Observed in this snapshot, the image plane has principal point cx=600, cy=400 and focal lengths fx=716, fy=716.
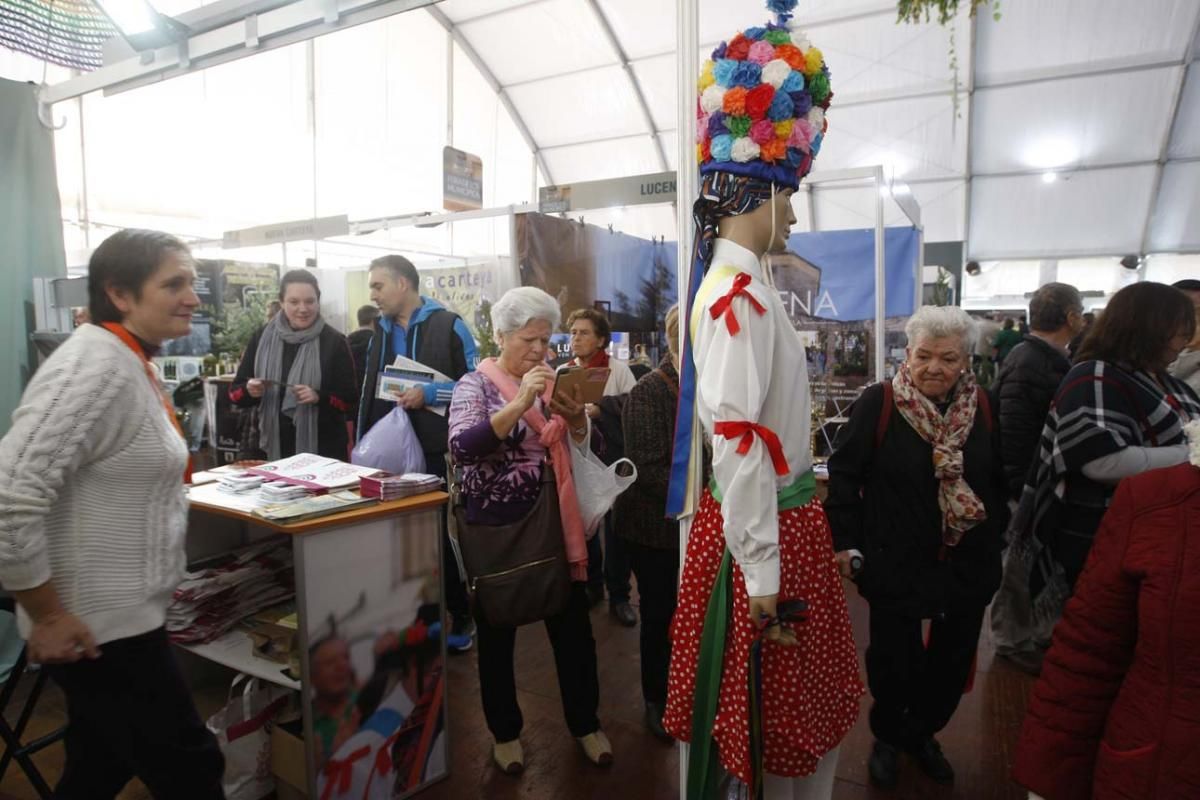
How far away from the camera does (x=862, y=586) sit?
2139 mm

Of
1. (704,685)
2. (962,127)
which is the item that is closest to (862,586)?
(704,685)

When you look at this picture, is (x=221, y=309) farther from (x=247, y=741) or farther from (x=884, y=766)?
(x=884, y=766)

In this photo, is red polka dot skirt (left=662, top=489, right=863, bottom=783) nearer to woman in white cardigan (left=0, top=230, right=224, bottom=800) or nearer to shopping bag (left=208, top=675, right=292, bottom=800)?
woman in white cardigan (left=0, top=230, right=224, bottom=800)

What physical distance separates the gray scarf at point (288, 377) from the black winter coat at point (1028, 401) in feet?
9.84

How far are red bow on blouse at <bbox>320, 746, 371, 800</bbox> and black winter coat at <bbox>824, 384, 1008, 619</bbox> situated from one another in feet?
4.96

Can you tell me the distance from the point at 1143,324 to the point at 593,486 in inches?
69.9

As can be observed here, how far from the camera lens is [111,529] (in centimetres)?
141

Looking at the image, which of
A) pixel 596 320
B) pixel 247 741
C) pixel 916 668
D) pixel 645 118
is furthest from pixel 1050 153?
pixel 247 741

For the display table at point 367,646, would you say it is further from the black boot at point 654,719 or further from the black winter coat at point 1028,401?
the black winter coat at point 1028,401

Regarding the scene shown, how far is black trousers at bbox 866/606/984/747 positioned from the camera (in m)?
2.14

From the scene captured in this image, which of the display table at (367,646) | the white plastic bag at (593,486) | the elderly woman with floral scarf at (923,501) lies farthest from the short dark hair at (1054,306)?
the display table at (367,646)

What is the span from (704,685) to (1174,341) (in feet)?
6.14

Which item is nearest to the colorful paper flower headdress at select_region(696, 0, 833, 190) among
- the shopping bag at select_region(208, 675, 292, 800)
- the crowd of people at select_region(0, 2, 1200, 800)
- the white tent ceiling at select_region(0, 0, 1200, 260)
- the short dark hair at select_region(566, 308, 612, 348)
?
the crowd of people at select_region(0, 2, 1200, 800)

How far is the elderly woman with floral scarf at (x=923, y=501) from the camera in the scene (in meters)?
2.08
